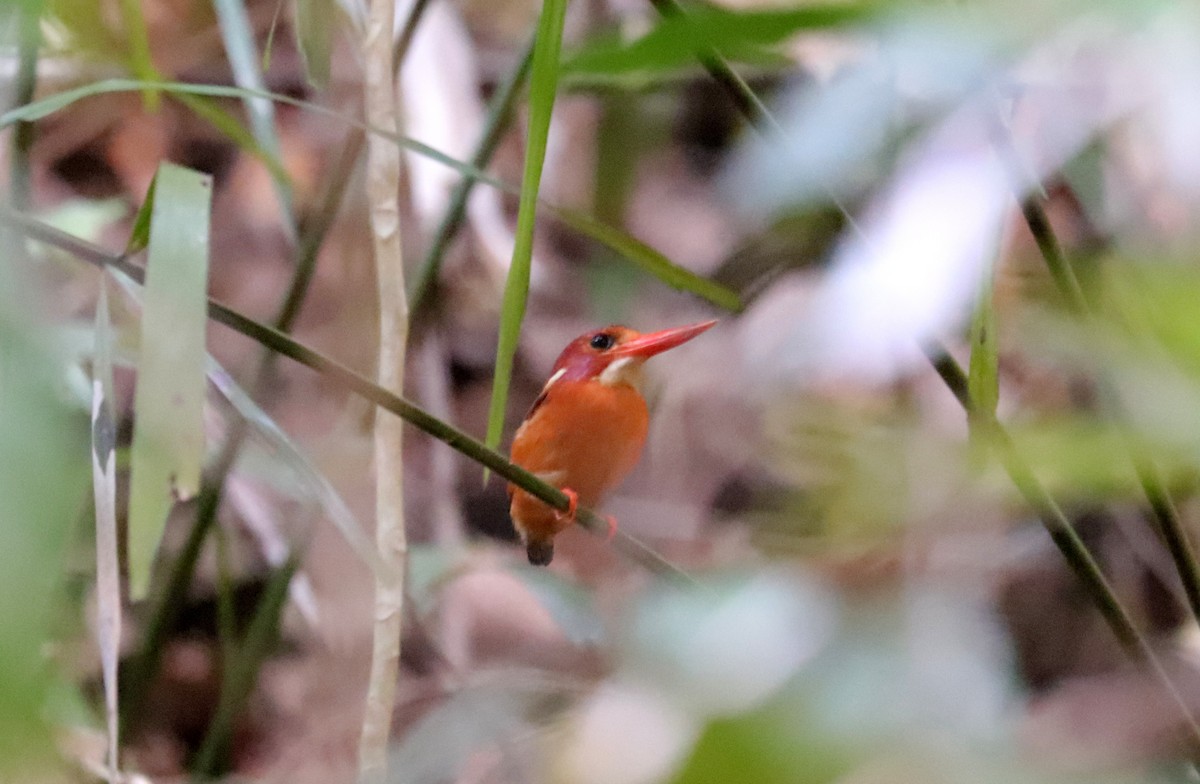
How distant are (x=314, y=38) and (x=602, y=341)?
374 mm

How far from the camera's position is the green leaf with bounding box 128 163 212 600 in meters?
0.49

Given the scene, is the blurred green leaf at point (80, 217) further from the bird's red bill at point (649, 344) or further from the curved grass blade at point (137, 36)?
the bird's red bill at point (649, 344)

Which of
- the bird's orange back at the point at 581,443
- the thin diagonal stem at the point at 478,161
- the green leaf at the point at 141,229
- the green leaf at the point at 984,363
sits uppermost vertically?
the thin diagonal stem at the point at 478,161

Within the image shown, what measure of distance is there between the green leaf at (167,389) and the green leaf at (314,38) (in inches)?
11.7

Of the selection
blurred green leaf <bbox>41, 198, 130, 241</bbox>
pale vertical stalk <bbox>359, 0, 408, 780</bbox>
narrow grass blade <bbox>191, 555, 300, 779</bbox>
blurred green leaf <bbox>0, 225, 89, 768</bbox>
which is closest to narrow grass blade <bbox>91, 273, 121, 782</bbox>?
blurred green leaf <bbox>0, 225, 89, 768</bbox>

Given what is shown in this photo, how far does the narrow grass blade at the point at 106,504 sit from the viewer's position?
2.05 feet

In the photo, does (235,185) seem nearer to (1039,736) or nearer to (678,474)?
(678,474)

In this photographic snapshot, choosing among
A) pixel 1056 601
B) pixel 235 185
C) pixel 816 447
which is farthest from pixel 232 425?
pixel 235 185

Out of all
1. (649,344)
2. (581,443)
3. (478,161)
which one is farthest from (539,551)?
(478,161)

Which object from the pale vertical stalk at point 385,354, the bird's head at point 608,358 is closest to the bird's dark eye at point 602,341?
the bird's head at point 608,358

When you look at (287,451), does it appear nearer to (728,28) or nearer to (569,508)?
(569,508)

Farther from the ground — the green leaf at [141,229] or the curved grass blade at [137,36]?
the curved grass blade at [137,36]

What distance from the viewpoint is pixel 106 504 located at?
65cm

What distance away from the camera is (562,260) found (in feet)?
8.21
